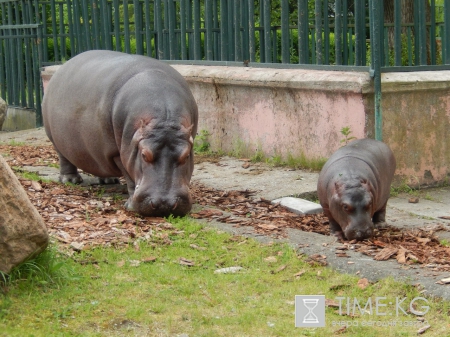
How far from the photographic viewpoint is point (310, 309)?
4793 mm

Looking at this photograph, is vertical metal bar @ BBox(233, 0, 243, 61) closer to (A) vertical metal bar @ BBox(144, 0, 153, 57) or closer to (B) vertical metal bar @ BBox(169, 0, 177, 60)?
(B) vertical metal bar @ BBox(169, 0, 177, 60)

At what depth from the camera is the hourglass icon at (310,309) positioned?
15.3 feet

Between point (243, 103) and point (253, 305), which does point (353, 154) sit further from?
point (243, 103)

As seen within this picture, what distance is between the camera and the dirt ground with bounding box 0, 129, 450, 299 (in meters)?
5.70

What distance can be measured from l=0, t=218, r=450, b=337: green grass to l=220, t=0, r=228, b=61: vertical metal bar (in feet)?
17.9

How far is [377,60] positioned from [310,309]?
456 centimetres

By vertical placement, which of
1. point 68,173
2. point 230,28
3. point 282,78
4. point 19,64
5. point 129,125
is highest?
point 230,28

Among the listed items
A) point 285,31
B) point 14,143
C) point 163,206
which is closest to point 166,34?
point 285,31

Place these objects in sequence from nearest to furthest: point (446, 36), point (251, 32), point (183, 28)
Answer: point (446, 36) < point (251, 32) < point (183, 28)

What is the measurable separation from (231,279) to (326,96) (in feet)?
14.1

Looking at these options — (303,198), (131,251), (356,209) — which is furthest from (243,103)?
(131,251)

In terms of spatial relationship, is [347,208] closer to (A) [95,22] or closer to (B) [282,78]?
(B) [282,78]

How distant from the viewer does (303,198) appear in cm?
847

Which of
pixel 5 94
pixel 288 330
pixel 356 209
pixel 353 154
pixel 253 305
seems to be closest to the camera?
pixel 288 330
